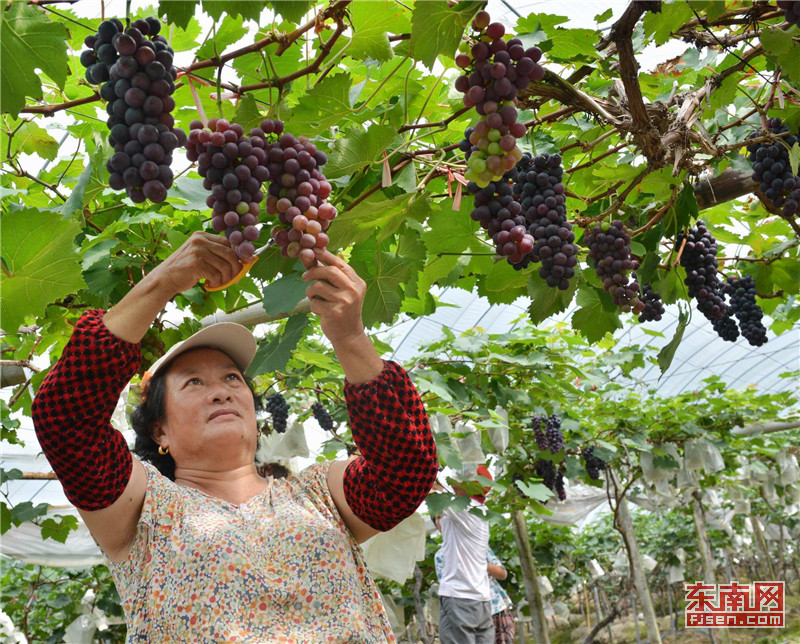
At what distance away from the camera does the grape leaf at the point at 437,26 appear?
3.80 ft

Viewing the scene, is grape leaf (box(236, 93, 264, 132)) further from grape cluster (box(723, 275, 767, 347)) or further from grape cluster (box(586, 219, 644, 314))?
grape cluster (box(723, 275, 767, 347))

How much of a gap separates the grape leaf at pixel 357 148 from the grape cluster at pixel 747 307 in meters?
1.92

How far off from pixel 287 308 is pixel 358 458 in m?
0.74

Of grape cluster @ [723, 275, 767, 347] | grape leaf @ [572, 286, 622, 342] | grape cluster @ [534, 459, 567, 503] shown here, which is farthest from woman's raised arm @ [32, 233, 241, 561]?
grape cluster @ [534, 459, 567, 503]

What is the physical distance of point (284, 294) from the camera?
139 centimetres

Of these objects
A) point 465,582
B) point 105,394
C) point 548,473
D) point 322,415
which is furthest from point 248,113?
point 548,473

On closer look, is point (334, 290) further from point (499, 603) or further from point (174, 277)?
point (499, 603)

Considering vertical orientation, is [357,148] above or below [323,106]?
below

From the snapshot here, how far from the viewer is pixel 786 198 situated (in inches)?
78.7

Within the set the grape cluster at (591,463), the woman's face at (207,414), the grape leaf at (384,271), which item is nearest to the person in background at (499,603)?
the grape cluster at (591,463)

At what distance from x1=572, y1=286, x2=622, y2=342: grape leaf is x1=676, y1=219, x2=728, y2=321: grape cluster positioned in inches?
10.7

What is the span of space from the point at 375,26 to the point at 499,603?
24.0 ft

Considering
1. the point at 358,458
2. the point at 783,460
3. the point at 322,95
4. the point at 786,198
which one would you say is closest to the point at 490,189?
the point at 322,95

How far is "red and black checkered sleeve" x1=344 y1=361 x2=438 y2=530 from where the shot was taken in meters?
1.68
